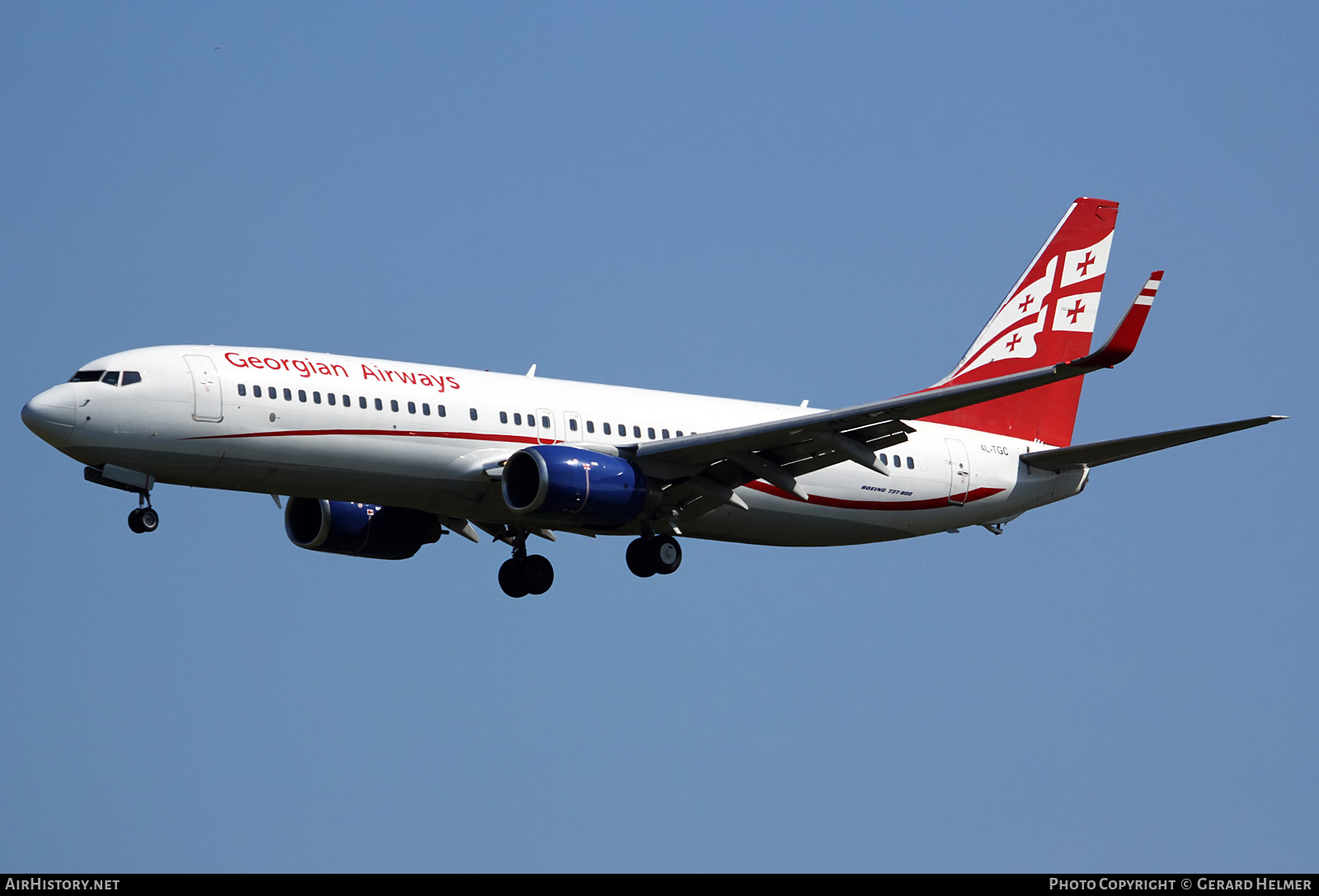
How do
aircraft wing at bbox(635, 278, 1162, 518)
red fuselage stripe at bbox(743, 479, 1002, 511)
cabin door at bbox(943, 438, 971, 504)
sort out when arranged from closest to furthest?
aircraft wing at bbox(635, 278, 1162, 518), red fuselage stripe at bbox(743, 479, 1002, 511), cabin door at bbox(943, 438, 971, 504)

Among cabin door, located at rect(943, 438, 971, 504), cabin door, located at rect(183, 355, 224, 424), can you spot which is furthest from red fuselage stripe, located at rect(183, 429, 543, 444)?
cabin door, located at rect(943, 438, 971, 504)

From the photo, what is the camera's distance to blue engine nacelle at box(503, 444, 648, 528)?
3988cm

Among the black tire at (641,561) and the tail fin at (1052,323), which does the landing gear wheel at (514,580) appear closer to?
the black tire at (641,561)

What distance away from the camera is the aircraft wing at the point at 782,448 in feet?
130

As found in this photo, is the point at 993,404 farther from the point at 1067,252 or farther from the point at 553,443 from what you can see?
the point at 553,443

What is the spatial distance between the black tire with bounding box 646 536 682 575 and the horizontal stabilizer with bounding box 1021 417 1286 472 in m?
10.4

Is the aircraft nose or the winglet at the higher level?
the winglet

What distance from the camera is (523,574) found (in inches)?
1825

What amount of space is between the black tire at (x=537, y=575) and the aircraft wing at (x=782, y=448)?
4.68 metres

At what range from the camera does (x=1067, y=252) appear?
5206cm

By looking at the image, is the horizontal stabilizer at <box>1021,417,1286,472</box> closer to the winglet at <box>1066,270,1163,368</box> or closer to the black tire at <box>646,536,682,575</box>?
the winglet at <box>1066,270,1163,368</box>

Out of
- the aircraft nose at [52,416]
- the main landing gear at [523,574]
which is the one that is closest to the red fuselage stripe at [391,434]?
the aircraft nose at [52,416]

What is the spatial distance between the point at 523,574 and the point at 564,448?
653 cm
